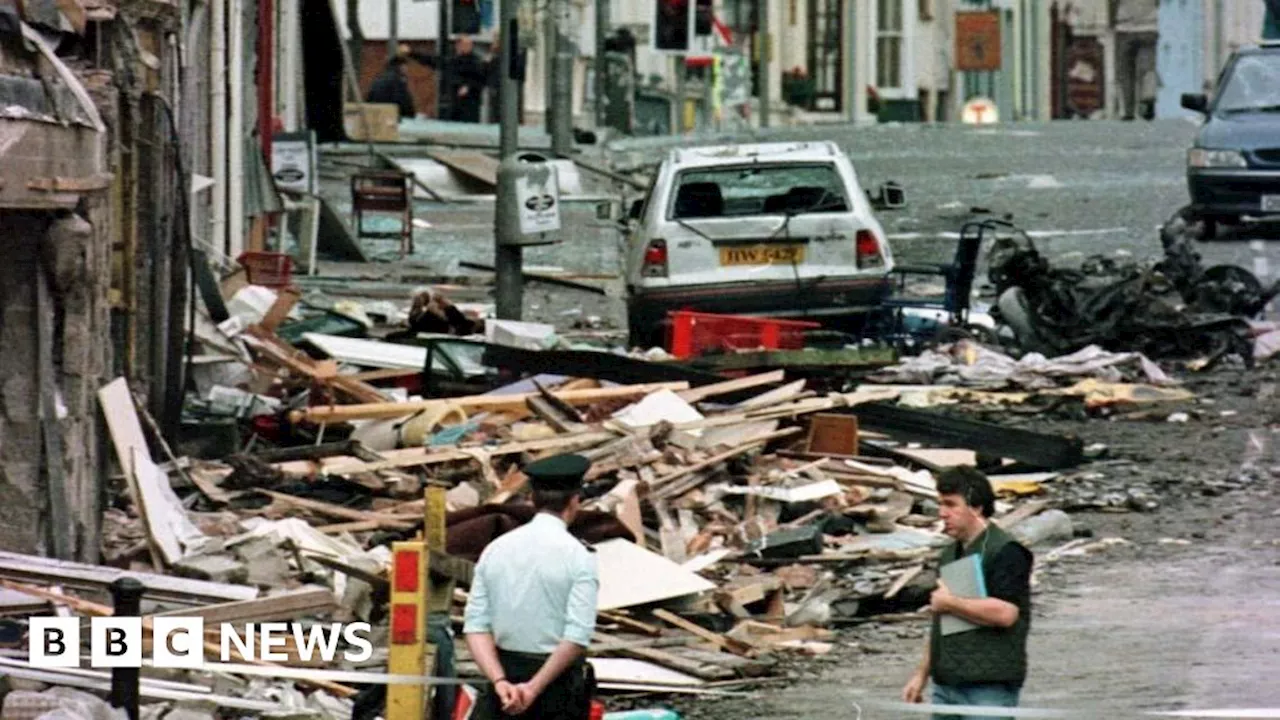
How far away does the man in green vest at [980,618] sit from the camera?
387 inches

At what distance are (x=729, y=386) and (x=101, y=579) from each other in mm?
7324

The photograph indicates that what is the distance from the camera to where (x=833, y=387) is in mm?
20375

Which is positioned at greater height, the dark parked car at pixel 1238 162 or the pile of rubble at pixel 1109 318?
the dark parked car at pixel 1238 162

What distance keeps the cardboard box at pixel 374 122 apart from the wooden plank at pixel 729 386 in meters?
26.4

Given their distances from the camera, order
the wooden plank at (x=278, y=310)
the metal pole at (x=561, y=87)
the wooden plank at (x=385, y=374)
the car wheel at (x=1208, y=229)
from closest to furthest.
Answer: the wooden plank at (x=385, y=374), the wooden plank at (x=278, y=310), the car wheel at (x=1208, y=229), the metal pole at (x=561, y=87)

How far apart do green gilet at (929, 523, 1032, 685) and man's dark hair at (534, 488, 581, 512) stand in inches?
41.8

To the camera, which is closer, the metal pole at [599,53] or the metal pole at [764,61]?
the metal pole at [599,53]

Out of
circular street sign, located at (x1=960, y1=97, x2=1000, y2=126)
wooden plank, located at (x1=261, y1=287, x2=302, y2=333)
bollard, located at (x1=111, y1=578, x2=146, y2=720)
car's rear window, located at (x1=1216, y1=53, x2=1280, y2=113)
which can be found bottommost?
circular street sign, located at (x1=960, y1=97, x2=1000, y2=126)

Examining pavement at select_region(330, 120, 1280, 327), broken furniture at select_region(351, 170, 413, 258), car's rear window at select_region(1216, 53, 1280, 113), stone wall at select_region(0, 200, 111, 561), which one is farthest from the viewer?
broken furniture at select_region(351, 170, 413, 258)

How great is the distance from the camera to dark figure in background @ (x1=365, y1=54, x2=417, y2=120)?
1989 inches

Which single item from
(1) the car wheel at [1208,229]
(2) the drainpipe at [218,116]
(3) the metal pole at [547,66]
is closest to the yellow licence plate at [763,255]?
(2) the drainpipe at [218,116]

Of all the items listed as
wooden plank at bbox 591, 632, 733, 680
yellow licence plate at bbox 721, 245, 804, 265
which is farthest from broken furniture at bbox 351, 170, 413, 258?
wooden plank at bbox 591, 632, 733, 680

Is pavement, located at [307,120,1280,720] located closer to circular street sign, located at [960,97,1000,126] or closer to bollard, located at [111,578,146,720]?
bollard, located at [111,578,146,720]

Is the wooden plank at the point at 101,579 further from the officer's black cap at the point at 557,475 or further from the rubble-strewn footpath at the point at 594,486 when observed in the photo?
the officer's black cap at the point at 557,475
